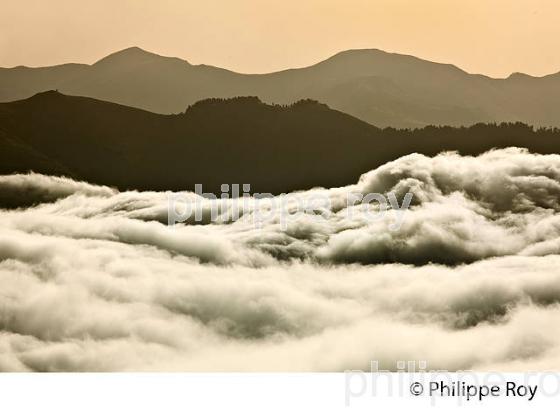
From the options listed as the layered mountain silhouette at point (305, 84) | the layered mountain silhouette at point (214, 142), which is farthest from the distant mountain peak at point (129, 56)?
the layered mountain silhouette at point (214, 142)

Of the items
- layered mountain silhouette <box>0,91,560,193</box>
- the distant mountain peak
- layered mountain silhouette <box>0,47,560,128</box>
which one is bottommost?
layered mountain silhouette <box>0,91,560,193</box>

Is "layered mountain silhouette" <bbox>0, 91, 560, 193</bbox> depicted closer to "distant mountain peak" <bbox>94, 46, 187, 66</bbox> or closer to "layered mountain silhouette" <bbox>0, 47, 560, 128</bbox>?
"layered mountain silhouette" <bbox>0, 47, 560, 128</bbox>

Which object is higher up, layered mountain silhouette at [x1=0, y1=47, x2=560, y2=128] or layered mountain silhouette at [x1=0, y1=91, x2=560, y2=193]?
layered mountain silhouette at [x1=0, y1=47, x2=560, y2=128]

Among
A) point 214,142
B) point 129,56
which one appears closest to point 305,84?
point 214,142

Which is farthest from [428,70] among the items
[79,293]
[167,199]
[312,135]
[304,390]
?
[79,293]

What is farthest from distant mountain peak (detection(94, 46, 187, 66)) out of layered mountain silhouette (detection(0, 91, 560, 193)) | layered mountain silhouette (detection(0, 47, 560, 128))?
layered mountain silhouette (detection(0, 91, 560, 193))

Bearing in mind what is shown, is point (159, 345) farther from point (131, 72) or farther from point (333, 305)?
point (131, 72)

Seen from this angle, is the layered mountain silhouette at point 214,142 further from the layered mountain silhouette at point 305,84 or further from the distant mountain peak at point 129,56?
the distant mountain peak at point 129,56
